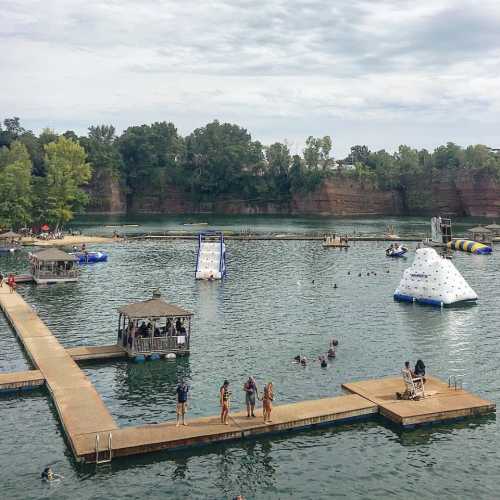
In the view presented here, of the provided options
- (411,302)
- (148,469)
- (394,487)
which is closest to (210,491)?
(148,469)

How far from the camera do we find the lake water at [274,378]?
25.8 meters

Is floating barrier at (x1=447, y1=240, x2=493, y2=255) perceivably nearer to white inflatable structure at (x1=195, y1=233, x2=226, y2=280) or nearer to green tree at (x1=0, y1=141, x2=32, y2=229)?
white inflatable structure at (x1=195, y1=233, x2=226, y2=280)

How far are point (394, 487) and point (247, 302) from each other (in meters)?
37.4

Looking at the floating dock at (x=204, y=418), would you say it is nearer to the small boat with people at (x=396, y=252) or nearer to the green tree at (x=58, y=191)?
the small boat with people at (x=396, y=252)

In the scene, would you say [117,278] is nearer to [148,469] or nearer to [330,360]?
[330,360]

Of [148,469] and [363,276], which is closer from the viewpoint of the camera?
[148,469]

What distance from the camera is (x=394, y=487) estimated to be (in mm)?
25547

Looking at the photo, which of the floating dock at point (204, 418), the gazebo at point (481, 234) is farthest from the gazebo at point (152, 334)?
the gazebo at point (481, 234)

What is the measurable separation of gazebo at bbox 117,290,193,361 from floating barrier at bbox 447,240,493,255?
246 feet

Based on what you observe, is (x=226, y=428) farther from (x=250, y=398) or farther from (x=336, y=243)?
(x=336, y=243)

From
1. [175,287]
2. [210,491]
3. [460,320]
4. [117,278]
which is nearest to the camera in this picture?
[210,491]

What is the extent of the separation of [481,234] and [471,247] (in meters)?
18.6

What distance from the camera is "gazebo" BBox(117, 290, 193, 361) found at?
42375mm

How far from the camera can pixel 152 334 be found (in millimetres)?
43031
